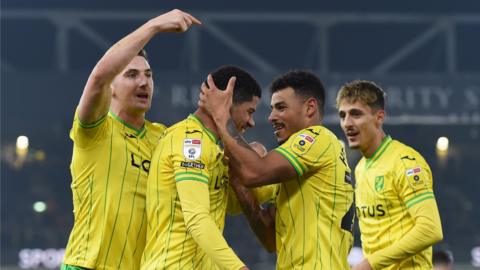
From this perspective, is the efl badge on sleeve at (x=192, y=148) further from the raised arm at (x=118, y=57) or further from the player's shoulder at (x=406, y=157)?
the player's shoulder at (x=406, y=157)

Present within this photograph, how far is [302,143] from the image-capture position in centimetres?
549

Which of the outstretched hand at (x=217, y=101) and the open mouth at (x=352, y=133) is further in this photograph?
the open mouth at (x=352, y=133)

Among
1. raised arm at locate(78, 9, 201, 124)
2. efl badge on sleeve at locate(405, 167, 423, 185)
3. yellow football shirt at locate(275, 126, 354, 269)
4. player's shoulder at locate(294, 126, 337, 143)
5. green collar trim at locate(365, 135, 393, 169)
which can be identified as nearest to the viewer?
raised arm at locate(78, 9, 201, 124)

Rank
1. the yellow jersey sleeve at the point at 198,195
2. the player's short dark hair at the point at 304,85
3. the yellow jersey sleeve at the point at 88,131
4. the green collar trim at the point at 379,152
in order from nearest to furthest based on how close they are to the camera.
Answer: the yellow jersey sleeve at the point at 198,195 → the yellow jersey sleeve at the point at 88,131 → the player's short dark hair at the point at 304,85 → the green collar trim at the point at 379,152

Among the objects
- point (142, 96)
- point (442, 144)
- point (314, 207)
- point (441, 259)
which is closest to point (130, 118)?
point (142, 96)

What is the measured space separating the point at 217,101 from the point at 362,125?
5.85ft

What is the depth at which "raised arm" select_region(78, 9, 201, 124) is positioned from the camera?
505 cm

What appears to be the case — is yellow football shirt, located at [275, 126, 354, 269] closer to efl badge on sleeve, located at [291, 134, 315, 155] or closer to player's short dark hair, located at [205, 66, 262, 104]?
efl badge on sleeve, located at [291, 134, 315, 155]

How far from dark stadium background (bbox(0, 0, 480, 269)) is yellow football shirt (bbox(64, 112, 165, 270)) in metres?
11.0

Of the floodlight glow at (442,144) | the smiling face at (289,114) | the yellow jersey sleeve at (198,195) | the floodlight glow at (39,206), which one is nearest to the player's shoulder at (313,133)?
the smiling face at (289,114)

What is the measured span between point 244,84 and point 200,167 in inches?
24.6

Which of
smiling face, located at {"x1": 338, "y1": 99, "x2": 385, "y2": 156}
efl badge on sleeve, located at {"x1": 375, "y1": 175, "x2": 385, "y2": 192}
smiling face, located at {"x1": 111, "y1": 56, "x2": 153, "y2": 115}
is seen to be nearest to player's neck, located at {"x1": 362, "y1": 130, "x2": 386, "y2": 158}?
smiling face, located at {"x1": 338, "y1": 99, "x2": 385, "y2": 156}

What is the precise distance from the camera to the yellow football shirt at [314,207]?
17.7 feet

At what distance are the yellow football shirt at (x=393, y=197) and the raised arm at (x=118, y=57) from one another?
2.06 m
